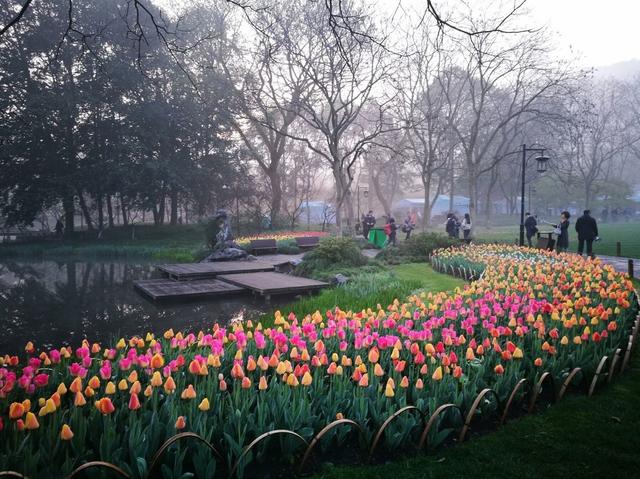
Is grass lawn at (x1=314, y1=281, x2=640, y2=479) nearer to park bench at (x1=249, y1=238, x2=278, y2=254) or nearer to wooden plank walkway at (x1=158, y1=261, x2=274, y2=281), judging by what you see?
wooden plank walkway at (x1=158, y1=261, x2=274, y2=281)

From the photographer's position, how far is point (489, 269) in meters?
9.57

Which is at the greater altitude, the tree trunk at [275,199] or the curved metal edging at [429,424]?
the tree trunk at [275,199]

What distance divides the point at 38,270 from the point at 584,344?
742 inches

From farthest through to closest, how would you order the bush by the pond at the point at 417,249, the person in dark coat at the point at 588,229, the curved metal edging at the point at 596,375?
the bush by the pond at the point at 417,249, the person in dark coat at the point at 588,229, the curved metal edging at the point at 596,375

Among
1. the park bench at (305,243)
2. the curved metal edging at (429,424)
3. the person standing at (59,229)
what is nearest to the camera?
the curved metal edging at (429,424)

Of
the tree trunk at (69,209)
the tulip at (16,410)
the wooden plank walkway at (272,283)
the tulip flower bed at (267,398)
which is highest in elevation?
the tree trunk at (69,209)

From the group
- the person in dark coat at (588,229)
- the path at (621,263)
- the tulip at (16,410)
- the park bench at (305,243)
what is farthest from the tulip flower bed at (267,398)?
the park bench at (305,243)

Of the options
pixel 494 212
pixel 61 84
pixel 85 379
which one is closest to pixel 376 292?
pixel 85 379

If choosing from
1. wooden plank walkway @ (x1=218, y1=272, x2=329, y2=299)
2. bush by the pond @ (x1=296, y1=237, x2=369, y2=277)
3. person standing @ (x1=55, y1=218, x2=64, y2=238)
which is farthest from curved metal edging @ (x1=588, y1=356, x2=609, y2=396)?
person standing @ (x1=55, y1=218, x2=64, y2=238)

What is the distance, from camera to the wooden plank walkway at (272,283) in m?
10.8

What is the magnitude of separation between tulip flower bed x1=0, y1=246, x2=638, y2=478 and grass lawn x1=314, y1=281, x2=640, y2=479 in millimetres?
156

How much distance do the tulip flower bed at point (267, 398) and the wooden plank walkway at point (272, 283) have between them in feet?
18.5

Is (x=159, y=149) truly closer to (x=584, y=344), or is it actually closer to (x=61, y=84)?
(x=61, y=84)

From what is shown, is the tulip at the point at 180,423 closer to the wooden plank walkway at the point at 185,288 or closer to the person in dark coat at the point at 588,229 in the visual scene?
the wooden plank walkway at the point at 185,288
